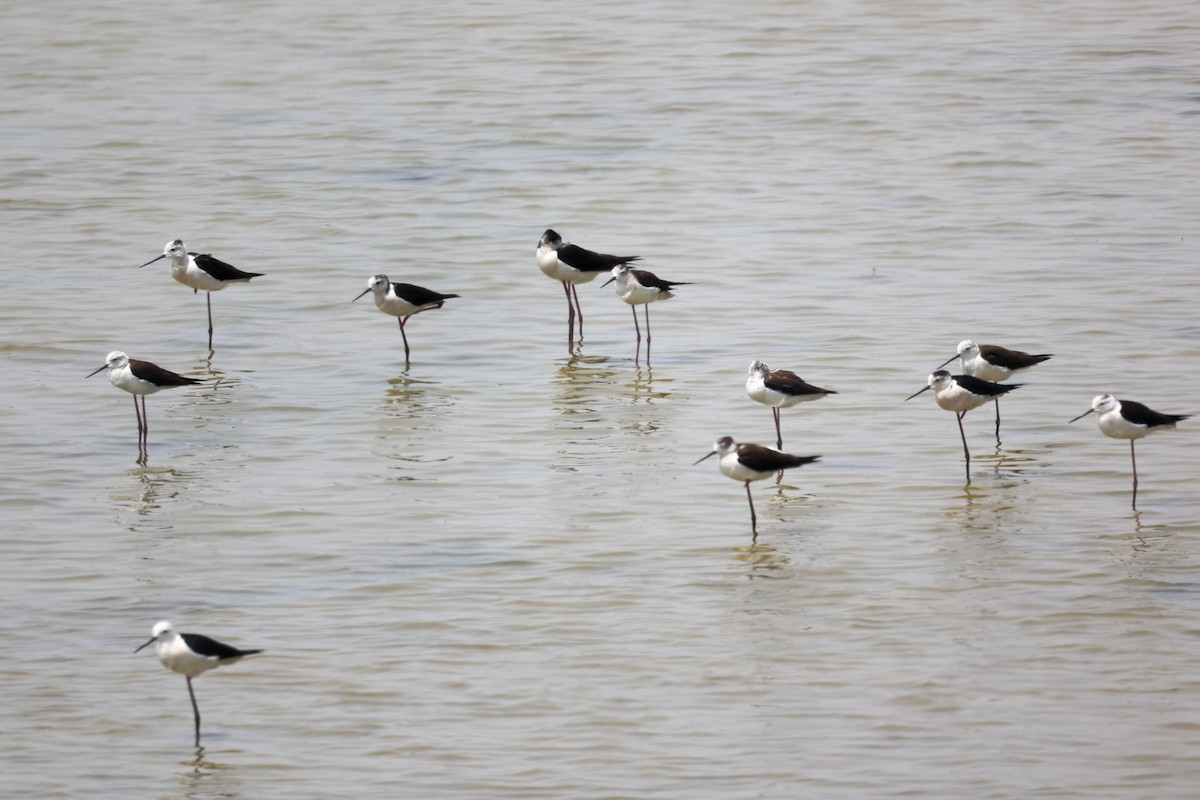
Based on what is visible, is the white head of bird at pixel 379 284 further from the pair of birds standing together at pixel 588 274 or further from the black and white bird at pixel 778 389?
the black and white bird at pixel 778 389

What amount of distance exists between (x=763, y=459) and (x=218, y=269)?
7533mm

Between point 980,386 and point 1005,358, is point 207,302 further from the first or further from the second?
point 980,386

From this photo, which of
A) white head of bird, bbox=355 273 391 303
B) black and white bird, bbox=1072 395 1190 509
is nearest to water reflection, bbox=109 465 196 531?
white head of bird, bbox=355 273 391 303

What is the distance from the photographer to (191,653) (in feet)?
29.5

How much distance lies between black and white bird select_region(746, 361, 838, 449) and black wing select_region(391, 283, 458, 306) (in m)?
4.30

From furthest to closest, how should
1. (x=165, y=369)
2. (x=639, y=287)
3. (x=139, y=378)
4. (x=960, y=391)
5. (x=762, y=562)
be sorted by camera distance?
(x=639, y=287) < (x=165, y=369) < (x=139, y=378) < (x=960, y=391) < (x=762, y=562)

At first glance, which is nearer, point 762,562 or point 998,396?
point 762,562

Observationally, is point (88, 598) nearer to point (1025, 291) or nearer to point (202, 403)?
point (202, 403)

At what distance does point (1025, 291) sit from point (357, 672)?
9.87 m

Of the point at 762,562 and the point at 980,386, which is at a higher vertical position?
the point at 980,386

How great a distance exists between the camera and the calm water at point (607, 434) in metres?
9.16

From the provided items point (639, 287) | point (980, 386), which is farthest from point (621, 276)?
point (980, 386)

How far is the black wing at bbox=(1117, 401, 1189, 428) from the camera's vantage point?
1209 centimetres

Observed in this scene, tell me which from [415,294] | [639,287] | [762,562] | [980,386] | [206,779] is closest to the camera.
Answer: [206,779]
